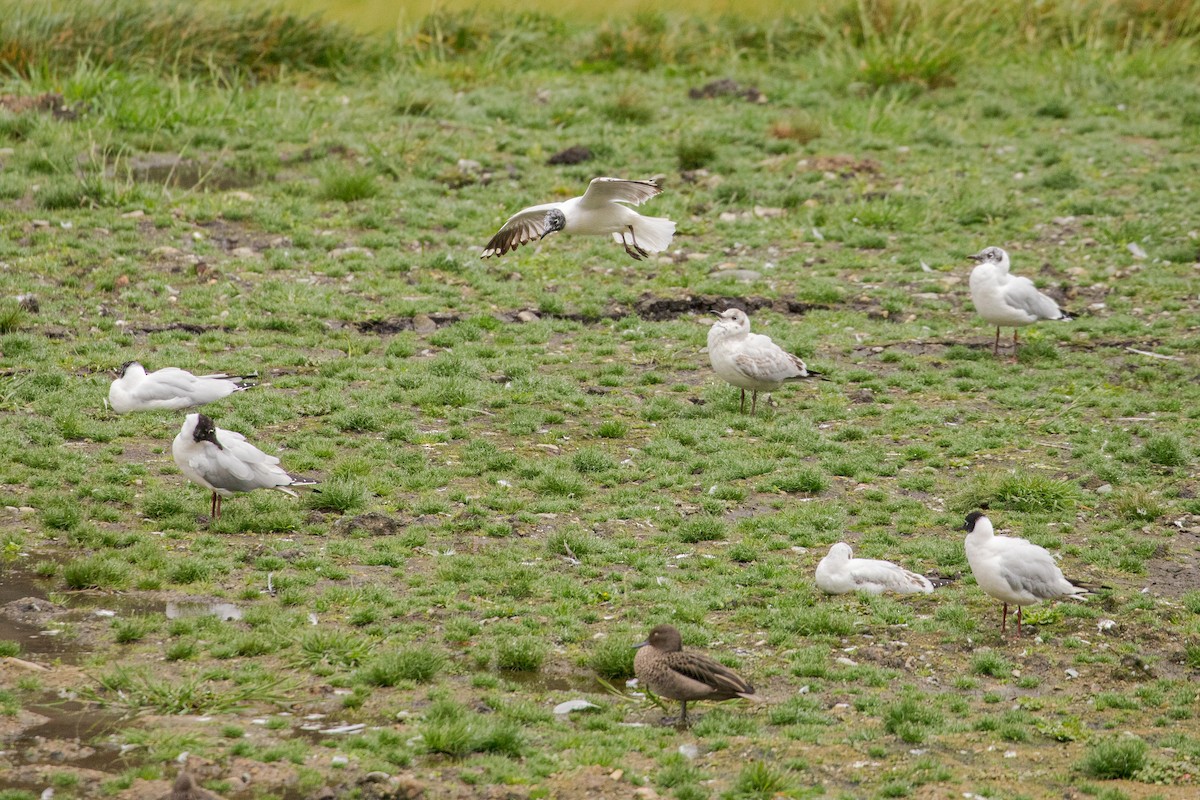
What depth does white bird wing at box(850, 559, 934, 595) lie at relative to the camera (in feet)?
24.7

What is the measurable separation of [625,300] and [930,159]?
5725mm

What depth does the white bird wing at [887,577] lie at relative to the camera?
7.54m

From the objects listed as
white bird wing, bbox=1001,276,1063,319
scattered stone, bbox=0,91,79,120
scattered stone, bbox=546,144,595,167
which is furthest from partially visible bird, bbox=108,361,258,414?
scattered stone, bbox=0,91,79,120

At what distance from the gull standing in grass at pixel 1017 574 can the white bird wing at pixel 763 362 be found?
3156 millimetres

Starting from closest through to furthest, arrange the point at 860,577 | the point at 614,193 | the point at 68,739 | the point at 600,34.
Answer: the point at 68,739
the point at 860,577
the point at 614,193
the point at 600,34

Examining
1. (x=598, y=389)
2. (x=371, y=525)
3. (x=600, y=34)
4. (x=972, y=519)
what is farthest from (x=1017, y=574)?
(x=600, y=34)

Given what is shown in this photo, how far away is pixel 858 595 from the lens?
7.53 meters

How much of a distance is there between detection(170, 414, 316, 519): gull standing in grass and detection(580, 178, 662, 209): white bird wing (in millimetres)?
3472

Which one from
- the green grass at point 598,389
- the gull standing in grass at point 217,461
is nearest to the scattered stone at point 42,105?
the green grass at point 598,389

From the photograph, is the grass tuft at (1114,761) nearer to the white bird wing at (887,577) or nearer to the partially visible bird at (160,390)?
the white bird wing at (887,577)

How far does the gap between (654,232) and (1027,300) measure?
11.0ft

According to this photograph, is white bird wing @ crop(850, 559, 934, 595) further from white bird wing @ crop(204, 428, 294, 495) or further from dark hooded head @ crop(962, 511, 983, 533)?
white bird wing @ crop(204, 428, 294, 495)

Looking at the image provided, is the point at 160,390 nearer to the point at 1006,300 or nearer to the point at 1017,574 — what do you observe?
the point at 1017,574

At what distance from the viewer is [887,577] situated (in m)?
7.55
